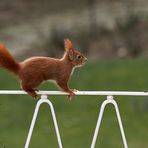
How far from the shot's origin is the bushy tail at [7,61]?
279 centimetres

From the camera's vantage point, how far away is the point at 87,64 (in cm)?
893

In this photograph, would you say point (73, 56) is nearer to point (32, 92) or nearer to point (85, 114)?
point (32, 92)

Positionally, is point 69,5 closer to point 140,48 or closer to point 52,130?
point 140,48

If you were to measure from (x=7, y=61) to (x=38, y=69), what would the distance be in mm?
131

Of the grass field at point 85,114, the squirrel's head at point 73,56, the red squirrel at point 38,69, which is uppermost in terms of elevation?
the grass field at point 85,114

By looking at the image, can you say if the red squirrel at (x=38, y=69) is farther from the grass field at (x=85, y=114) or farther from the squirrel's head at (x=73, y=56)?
the grass field at (x=85, y=114)

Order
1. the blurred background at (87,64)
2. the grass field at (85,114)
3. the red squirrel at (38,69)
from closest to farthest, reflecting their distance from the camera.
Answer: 1. the red squirrel at (38,69)
2. the grass field at (85,114)
3. the blurred background at (87,64)

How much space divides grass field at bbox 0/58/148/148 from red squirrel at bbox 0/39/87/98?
2.65 meters

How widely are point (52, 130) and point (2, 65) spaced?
3.64m

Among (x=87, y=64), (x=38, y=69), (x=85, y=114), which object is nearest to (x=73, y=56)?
(x=38, y=69)

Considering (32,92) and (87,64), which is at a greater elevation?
(87,64)

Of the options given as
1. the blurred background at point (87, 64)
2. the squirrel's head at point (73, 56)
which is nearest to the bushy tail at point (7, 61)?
the squirrel's head at point (73, 56)

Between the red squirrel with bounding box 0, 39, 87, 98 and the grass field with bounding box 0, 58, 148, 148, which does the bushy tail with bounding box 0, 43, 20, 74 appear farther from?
the grass field with bounding box 0, 58, 148, 148

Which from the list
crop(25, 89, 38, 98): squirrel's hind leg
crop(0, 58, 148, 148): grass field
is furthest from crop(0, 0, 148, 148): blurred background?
crop(25, 89, 38, 98): squirrel's hind leg
